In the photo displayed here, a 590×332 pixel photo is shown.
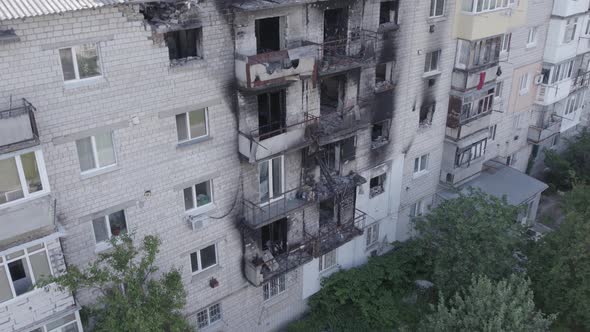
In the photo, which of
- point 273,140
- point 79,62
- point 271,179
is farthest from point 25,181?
point 271,179

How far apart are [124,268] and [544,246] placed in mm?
23116

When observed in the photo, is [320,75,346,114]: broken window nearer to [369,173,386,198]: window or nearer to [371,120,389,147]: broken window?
[371,120,389,147]: broken window

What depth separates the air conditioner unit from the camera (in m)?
22.4

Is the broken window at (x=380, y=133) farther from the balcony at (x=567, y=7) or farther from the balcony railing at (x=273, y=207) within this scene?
the balcony at (x=567, y=7)

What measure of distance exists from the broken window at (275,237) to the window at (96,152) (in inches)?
370

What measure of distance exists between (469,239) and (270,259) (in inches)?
425

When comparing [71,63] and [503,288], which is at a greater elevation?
[71,63]

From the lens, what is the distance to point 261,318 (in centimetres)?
2816

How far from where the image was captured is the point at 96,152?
1895cm

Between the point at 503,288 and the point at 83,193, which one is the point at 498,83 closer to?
the point at 503,288

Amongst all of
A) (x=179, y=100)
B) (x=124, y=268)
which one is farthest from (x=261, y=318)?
(x=179, y=100)

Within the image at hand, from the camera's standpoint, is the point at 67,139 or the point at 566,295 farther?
the point at 566,295

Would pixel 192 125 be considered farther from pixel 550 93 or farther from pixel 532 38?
pixel 550 93

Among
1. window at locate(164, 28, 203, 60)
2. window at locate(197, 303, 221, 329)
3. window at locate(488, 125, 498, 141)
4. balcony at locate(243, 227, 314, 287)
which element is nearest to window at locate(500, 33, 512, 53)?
window at locate(488, 125, 498, 141)
